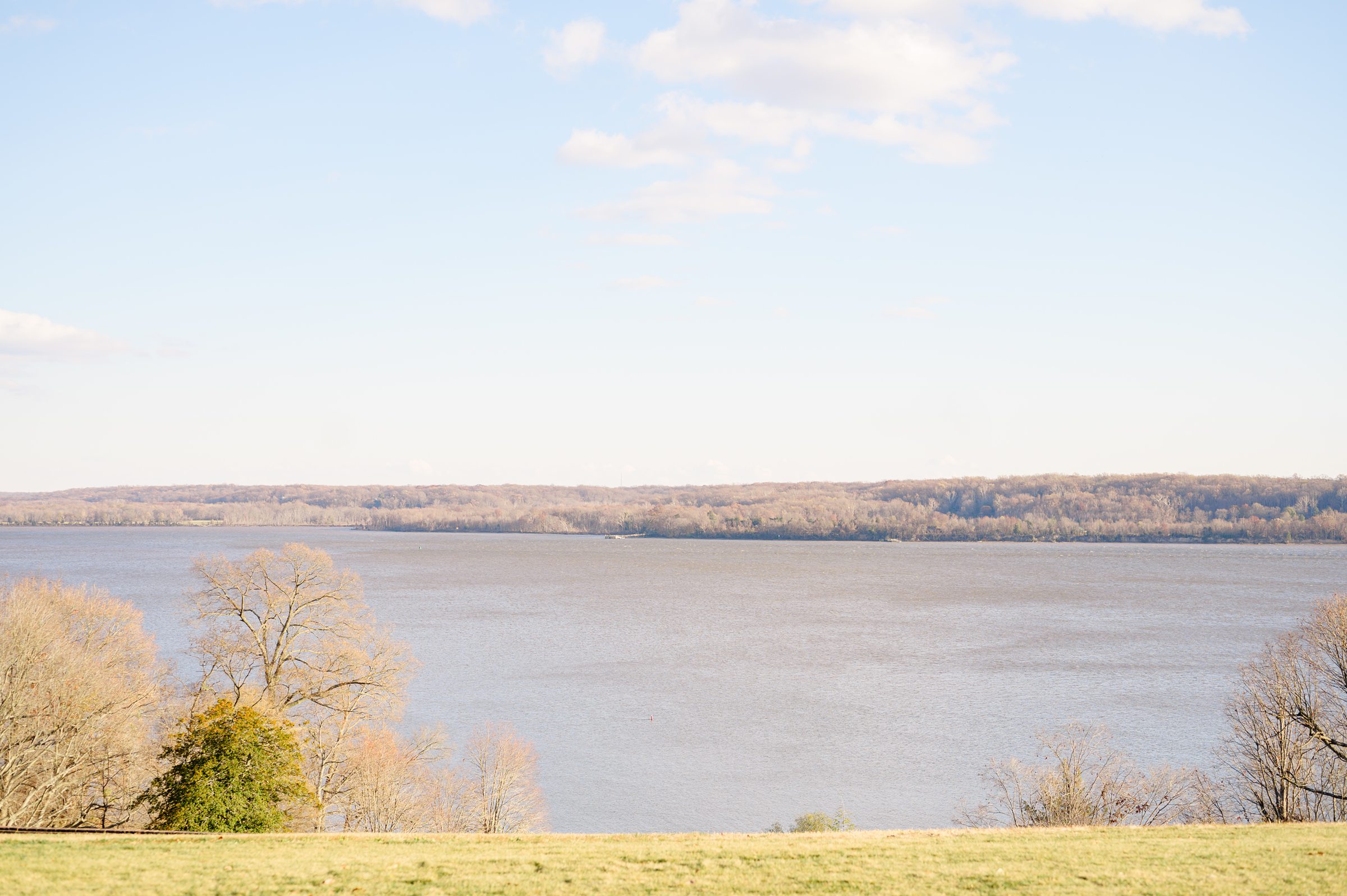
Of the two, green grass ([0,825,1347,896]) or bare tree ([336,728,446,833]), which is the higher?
green grass ([0,825,1347,896])

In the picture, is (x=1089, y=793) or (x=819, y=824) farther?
(x=1089, y=793)

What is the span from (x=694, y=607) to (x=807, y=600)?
1281 centimetres

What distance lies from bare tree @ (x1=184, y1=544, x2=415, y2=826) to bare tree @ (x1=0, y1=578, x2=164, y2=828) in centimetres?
248

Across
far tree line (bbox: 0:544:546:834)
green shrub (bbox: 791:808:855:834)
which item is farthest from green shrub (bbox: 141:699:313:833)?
green shrub (bbox: 791:808:855:834)

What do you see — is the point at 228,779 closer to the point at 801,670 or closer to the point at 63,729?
the point at 63,729

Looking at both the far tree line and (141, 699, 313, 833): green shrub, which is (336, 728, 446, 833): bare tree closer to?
the far tree line

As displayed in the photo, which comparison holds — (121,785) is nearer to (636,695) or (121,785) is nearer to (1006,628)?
(636,695)

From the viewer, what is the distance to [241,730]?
20.2 meters

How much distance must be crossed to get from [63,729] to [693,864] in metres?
18.2

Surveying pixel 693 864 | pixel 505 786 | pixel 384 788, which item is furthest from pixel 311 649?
pixel 693 864

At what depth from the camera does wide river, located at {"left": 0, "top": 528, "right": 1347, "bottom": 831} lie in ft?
117

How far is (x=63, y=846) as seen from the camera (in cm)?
1484

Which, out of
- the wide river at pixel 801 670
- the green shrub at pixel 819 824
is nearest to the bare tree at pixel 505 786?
the wide river at pixel 801 670

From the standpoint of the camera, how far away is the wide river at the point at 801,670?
35.8m
